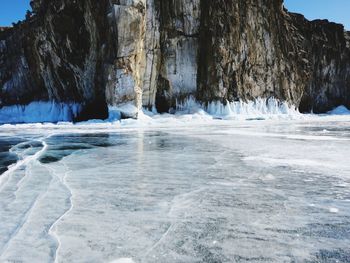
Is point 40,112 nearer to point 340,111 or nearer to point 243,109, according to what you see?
point 243,109

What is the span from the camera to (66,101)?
31859mm

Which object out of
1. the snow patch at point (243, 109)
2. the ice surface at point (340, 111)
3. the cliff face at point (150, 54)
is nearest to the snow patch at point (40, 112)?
the cliff face at point (150, 54)

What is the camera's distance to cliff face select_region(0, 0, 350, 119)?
26.3 meters

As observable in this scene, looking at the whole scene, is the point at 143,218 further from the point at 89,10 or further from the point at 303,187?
the point at 89,10

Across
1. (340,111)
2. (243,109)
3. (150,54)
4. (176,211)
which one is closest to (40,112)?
(150,54)

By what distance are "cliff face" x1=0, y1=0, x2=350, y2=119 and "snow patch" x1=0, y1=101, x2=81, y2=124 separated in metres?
0.83

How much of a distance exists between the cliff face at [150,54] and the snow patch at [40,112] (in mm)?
833

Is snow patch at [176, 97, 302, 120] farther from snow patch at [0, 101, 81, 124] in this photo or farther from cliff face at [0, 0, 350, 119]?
snow patch at [0, 101, 81, 124]

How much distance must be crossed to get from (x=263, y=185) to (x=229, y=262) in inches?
107

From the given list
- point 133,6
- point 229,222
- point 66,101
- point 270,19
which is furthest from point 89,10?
point 229,222

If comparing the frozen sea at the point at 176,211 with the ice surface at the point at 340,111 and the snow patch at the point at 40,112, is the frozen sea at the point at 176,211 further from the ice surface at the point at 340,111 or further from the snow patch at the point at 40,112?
the ice surface at the point at 340,111

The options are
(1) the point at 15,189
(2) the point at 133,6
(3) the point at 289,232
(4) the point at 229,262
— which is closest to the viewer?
(4) the point at 229,262

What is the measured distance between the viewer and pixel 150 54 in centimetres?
2980

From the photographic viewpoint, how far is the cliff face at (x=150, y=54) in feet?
86.3
